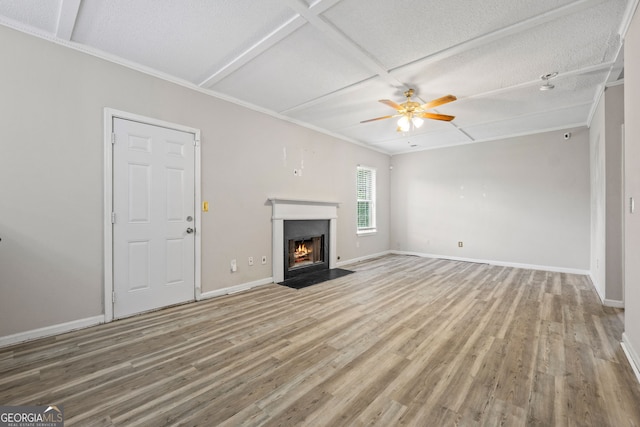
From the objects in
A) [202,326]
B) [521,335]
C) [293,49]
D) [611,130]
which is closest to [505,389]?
[521,335]

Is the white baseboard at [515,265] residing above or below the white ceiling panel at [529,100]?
below

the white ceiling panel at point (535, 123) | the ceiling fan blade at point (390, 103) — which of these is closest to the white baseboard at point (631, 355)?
the ceiling fan blade at point (390, 103)

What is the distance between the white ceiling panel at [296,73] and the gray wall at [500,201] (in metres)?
4.30

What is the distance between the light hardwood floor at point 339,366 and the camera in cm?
163

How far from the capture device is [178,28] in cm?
251

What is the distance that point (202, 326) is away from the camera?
286 cm

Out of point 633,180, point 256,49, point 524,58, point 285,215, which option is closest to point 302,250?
point 285,215

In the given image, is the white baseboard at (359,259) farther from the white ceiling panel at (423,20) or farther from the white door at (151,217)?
the white ceiling panel at (423,20)

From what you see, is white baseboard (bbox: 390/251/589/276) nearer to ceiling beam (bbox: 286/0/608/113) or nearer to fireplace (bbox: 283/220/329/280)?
fireplace (bbox: 283/220/329/280)

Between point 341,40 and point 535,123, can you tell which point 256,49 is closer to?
point 341,40

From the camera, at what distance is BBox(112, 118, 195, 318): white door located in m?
3.05

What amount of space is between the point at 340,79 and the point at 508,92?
2361mm

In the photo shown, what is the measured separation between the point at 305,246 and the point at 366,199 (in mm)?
2420

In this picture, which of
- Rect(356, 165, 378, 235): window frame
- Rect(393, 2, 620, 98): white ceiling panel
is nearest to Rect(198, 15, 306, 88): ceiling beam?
Rect(393, 2, 620, 98): white ceiling panel
